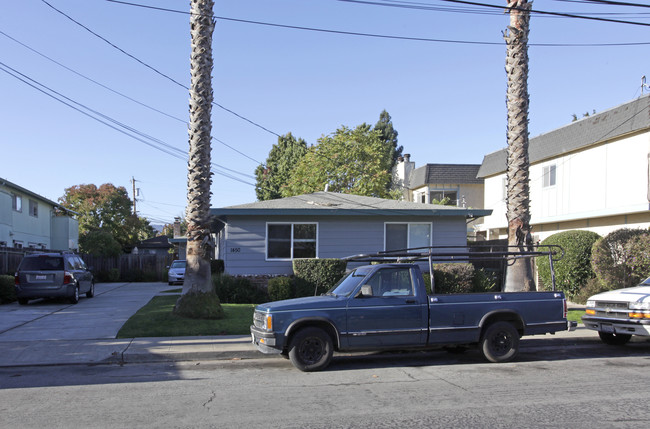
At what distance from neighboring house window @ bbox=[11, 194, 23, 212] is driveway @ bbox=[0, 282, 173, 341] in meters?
12.1

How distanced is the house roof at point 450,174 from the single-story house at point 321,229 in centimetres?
1495

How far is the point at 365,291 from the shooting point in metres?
8.94

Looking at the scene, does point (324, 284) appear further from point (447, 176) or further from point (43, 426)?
point (447, 176)

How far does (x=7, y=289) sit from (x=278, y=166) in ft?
108

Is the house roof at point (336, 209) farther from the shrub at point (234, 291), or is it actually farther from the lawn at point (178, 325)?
the lawn at point (178, 325)

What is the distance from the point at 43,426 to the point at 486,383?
5.63m

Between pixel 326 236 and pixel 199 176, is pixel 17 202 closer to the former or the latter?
pixel 326 236

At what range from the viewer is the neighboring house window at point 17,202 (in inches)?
1137

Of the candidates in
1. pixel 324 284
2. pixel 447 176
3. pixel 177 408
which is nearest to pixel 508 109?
pixel 324 284

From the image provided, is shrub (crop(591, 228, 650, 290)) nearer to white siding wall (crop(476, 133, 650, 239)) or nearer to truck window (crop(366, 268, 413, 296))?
white siding wall (crop(476, 133, 650, 239))

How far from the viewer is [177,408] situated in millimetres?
6668

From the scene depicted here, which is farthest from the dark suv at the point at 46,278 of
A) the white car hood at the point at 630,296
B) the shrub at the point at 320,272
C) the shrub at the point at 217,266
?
the white car hood at the point at 630,296

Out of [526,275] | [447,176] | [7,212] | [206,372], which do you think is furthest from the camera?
[447,176]

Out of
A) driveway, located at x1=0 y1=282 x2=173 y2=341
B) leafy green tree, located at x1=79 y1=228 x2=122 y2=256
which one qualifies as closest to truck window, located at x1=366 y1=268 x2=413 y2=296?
driveway, located at x1=0 y1=282 x2=173 y2=341
